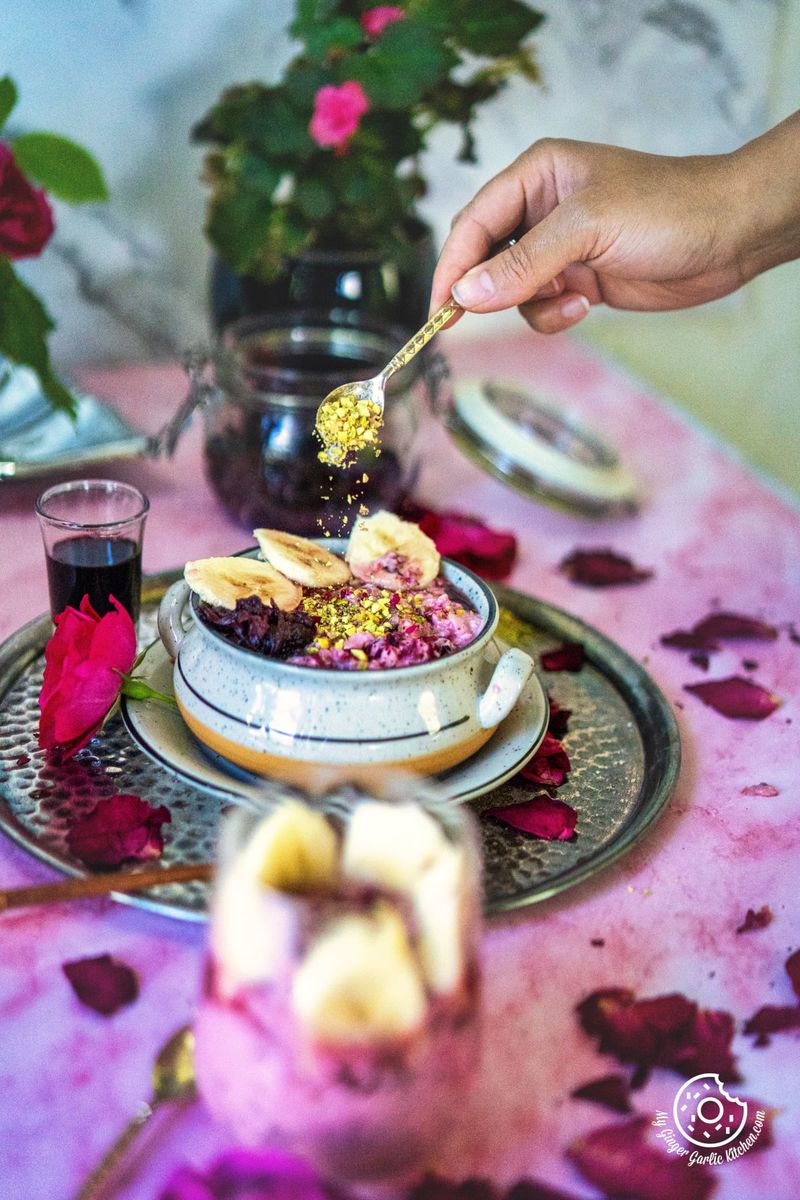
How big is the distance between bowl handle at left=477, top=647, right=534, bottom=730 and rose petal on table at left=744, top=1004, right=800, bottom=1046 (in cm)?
24

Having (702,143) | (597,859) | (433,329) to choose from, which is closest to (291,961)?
(597,859)

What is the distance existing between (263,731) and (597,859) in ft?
0.74

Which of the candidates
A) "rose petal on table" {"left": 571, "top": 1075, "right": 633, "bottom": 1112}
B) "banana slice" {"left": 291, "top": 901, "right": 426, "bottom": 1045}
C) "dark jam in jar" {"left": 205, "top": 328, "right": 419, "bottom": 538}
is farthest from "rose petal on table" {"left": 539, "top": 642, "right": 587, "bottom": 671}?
"banana slice" {"left": 291, "top": 901, "right": 426, "bottom": 1045}

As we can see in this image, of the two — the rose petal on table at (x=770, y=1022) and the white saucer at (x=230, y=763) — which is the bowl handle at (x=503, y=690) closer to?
the white saucer at (x=230, y=763)

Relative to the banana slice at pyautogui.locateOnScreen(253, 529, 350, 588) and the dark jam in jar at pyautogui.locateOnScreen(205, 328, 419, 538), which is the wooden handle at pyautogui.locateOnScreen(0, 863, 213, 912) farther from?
the dark jam in jar at pyautogui.locateOnScreen(205, 328, 419, 538)

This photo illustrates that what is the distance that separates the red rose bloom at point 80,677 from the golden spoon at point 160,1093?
24cm

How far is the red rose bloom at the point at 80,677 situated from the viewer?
2.50ft

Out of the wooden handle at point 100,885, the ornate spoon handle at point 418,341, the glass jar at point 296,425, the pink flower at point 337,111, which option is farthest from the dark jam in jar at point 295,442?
the wooden handle at point 100,885

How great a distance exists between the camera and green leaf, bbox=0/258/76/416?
1115 mm

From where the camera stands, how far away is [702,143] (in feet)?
6.08

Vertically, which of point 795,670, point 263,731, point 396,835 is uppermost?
point 396,835

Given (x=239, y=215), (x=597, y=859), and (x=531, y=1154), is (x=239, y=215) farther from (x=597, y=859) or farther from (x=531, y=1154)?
(x=531, y=1154)

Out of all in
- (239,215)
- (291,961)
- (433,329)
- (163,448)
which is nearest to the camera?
(291,961)

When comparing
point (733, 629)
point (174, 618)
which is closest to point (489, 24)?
point (733, 629)
